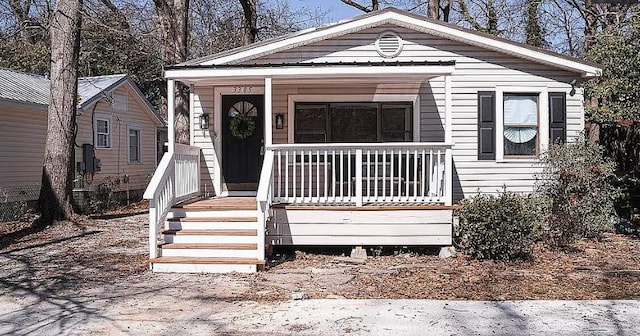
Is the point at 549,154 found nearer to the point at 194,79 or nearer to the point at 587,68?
the point at 587,68

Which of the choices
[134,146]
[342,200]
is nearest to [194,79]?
[342,200]

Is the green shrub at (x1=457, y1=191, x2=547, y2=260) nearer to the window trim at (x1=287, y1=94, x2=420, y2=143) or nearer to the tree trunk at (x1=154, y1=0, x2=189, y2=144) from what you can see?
the window trim at (x1=287, y1=94, x2=420, y2=143)

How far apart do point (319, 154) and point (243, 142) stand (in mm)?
2357

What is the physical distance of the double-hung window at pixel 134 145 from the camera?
67.8ft

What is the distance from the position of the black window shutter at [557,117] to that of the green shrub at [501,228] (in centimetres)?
275

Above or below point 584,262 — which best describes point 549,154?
above

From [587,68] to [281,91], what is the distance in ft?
18.2

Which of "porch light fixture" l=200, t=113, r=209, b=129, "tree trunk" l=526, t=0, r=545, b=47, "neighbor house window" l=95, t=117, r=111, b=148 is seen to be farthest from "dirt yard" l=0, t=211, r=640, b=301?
"tree trunk" l=526, t=0, r=545, b=47

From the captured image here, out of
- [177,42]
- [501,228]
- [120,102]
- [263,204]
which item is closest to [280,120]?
[263,204]

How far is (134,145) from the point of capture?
21.0m

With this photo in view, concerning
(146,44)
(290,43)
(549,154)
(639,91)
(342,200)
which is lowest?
(342,200)

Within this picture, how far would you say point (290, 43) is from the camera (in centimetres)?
1025

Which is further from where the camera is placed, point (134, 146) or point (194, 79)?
point (134, 146)

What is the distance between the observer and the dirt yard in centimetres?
648
